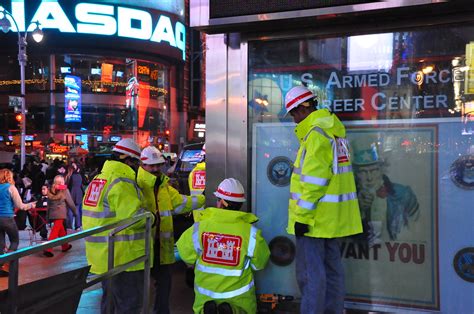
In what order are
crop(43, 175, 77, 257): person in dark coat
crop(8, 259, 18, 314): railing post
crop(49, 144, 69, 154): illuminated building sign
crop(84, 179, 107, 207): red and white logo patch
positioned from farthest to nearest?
crop(49, 144, 69, 154): illuminated building sign, crop(43, 175, 77, 257): person in dark coat, crop(84, 179, 107, 207): red and white logo patch, crop(8, 259, 18, 314): railing post

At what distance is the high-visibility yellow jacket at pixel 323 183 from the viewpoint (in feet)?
11.6

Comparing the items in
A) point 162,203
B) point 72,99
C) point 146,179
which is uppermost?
point 72,99

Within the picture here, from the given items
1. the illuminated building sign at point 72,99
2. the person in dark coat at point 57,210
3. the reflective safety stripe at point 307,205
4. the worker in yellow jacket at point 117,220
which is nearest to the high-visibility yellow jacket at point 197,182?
the worker in yellow jacket at point 117,220

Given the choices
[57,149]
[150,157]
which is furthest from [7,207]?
[57,149]

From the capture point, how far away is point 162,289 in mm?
4836

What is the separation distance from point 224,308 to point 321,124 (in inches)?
61.6

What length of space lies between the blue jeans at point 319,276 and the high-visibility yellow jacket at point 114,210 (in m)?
1.35

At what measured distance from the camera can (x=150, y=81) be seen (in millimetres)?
46125

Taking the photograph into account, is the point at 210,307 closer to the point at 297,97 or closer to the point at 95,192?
the point at 95,192

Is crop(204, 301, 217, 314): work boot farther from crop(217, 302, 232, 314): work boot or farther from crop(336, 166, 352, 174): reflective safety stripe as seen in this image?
crop(336, 166, 352, 174): reflective safety stripe

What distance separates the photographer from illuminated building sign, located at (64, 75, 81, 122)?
40.1 m

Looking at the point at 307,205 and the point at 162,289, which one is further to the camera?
the point at 162,289

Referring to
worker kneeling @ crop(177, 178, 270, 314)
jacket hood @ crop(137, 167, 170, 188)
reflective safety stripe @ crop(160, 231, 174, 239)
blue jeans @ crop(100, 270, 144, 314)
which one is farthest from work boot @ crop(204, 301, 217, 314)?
jacket hood @ crop(137, 167, 170, 188)

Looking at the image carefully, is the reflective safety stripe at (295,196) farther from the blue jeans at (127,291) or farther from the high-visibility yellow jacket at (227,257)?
the blue jeans at (127,291)
